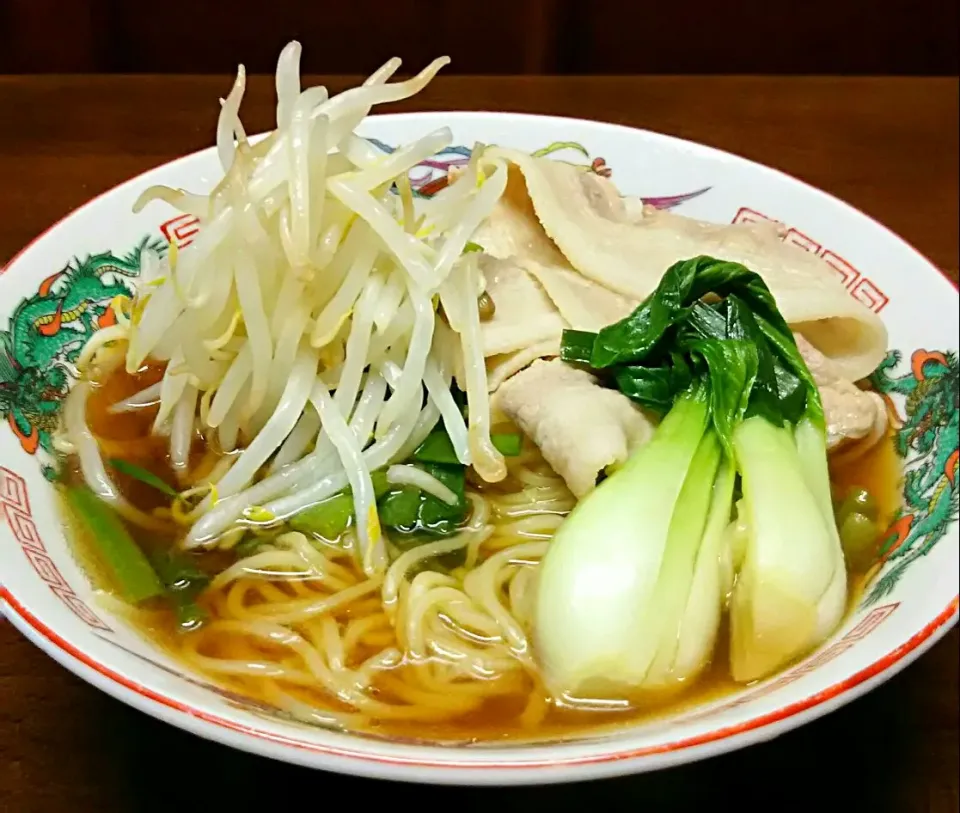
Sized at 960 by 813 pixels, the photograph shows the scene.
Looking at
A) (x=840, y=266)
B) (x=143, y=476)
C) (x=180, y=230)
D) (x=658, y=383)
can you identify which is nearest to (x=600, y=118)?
(x=840, y=266)

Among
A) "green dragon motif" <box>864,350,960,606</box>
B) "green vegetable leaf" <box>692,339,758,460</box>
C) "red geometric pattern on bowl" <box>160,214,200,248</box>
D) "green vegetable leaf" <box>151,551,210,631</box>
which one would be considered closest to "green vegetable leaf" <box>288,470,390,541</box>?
"green vegetable leaf" <box>151,551,210,631</box>

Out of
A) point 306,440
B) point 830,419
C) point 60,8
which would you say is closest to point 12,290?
point 306,440

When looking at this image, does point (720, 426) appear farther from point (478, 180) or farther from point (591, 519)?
point (478, 180)

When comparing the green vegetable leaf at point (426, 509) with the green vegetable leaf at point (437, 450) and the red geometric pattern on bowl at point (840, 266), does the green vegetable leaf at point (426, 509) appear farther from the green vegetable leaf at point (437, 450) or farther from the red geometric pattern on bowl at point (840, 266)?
the red geometric pattern on bowl at point (840, 266)

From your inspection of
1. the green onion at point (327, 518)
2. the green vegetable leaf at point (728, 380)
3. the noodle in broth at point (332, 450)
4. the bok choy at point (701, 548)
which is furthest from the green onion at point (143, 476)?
the green vegetable leaf at point (728, 380)

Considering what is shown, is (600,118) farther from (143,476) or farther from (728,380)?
(143,476)

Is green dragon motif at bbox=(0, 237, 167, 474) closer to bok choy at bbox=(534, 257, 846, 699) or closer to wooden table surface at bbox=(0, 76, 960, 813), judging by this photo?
wooden table surface at bbox=(0, 76, 960, 813)
